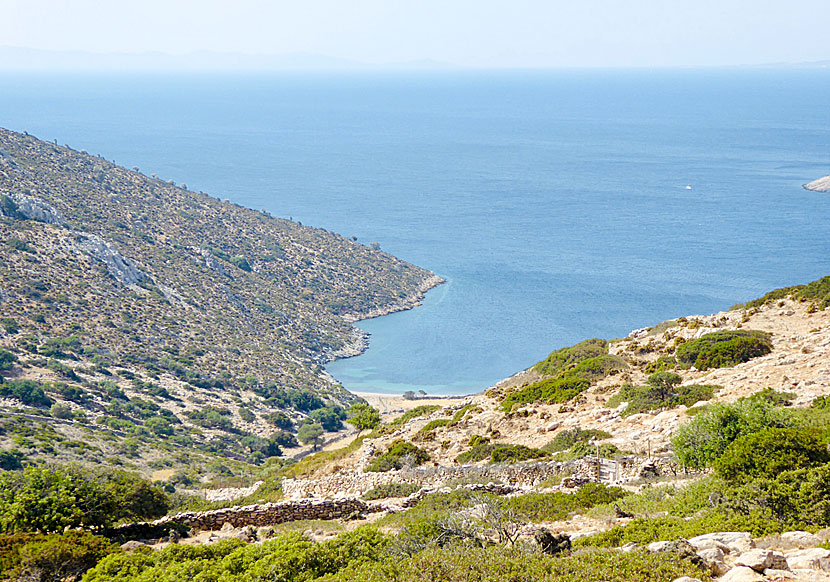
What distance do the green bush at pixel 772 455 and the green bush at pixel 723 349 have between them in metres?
11.5

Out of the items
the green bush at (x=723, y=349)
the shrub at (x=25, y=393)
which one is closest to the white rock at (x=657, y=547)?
the green bush at (x=723, y=349)

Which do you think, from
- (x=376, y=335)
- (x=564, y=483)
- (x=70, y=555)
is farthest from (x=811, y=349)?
(x=376, y=335)

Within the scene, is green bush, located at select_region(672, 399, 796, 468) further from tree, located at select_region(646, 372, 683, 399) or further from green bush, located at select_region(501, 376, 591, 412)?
green bush, located at select_region(501, 376, 591, 412)

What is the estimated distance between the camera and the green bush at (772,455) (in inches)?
474

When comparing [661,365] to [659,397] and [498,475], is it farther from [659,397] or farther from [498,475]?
[498,475]

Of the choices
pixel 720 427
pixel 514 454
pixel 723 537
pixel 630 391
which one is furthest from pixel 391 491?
pixel 723 537

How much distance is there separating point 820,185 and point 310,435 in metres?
150

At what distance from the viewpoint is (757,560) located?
8.64 metres

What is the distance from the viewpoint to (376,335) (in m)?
86.1

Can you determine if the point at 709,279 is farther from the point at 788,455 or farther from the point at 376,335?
the point at 788,455

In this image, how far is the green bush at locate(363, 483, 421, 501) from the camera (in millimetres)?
18672

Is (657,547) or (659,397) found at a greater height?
(657,547)

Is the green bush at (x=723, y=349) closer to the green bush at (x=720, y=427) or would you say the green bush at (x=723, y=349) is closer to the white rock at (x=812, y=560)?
the green bush at (x=720, y=427)

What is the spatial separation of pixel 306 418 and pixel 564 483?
129 ft
